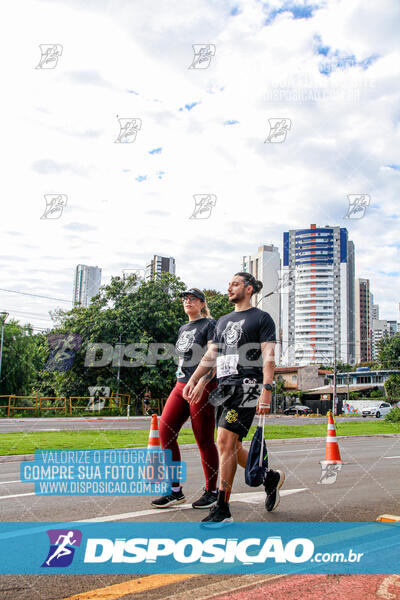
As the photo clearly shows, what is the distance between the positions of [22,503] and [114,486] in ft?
3.86

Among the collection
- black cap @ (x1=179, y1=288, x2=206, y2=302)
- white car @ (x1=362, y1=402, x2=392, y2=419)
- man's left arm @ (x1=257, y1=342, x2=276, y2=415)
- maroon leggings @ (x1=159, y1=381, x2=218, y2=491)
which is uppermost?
black cap @ (x1=179, y1=288, x2=206, y2=302)

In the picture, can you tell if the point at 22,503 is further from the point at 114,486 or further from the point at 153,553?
the point at 153,553

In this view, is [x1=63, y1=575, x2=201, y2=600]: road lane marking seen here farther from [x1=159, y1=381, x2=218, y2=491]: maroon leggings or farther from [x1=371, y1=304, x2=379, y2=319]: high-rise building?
[x1=371, y1=304, x2=379, y2=319]: high-rise building

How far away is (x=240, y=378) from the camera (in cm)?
418

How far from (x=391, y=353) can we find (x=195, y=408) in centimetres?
6870

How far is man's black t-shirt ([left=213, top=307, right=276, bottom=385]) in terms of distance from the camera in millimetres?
4195

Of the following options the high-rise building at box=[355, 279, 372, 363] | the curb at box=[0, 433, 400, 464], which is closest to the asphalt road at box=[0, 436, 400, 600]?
the curb at box=[0, 433, 400, 464]

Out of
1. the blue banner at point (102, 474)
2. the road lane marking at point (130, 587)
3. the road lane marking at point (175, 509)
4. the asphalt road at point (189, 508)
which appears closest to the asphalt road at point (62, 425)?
the blue banner at point (102, 474)

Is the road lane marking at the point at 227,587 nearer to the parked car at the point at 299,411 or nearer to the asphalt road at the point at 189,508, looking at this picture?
the asphalt road at the point at 189,508

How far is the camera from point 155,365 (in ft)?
117

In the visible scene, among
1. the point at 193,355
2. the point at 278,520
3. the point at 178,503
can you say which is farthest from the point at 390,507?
the point at 193,355

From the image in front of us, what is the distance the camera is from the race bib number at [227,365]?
4.20 m

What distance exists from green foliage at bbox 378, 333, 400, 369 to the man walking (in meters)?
67.7

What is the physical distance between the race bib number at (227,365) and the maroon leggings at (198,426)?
41cm
